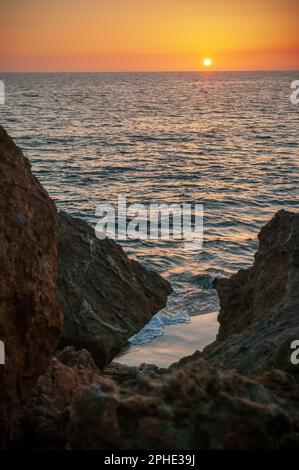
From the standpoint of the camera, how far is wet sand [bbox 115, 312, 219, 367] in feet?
28.6

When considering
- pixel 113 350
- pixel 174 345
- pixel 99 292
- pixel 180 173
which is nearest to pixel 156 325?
pixel 174 345

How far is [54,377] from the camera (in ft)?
16.0

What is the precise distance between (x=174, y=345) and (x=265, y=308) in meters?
3.17

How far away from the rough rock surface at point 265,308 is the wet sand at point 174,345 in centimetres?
159

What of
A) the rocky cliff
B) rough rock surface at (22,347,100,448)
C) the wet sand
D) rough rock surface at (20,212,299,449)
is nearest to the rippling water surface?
the wet sand

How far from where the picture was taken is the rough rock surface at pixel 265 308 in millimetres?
4859

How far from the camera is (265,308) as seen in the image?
6.44m

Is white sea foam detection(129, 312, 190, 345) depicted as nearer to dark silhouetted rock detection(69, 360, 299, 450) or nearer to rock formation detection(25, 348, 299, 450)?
rock formation detection(25, 348, 299, 450)

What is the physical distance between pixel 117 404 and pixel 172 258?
11.9 meters

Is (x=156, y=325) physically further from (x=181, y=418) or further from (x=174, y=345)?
(x=181, y=418)

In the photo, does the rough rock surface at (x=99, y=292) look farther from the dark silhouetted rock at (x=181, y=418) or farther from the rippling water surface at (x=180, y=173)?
the dark silhouetted rock at (x=181, y=418)

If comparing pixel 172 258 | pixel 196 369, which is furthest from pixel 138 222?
pixel 196 369

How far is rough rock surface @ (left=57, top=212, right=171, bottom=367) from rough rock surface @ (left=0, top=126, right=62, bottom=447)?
8.04 feet

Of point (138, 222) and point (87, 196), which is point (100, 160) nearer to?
point (87, 196)
